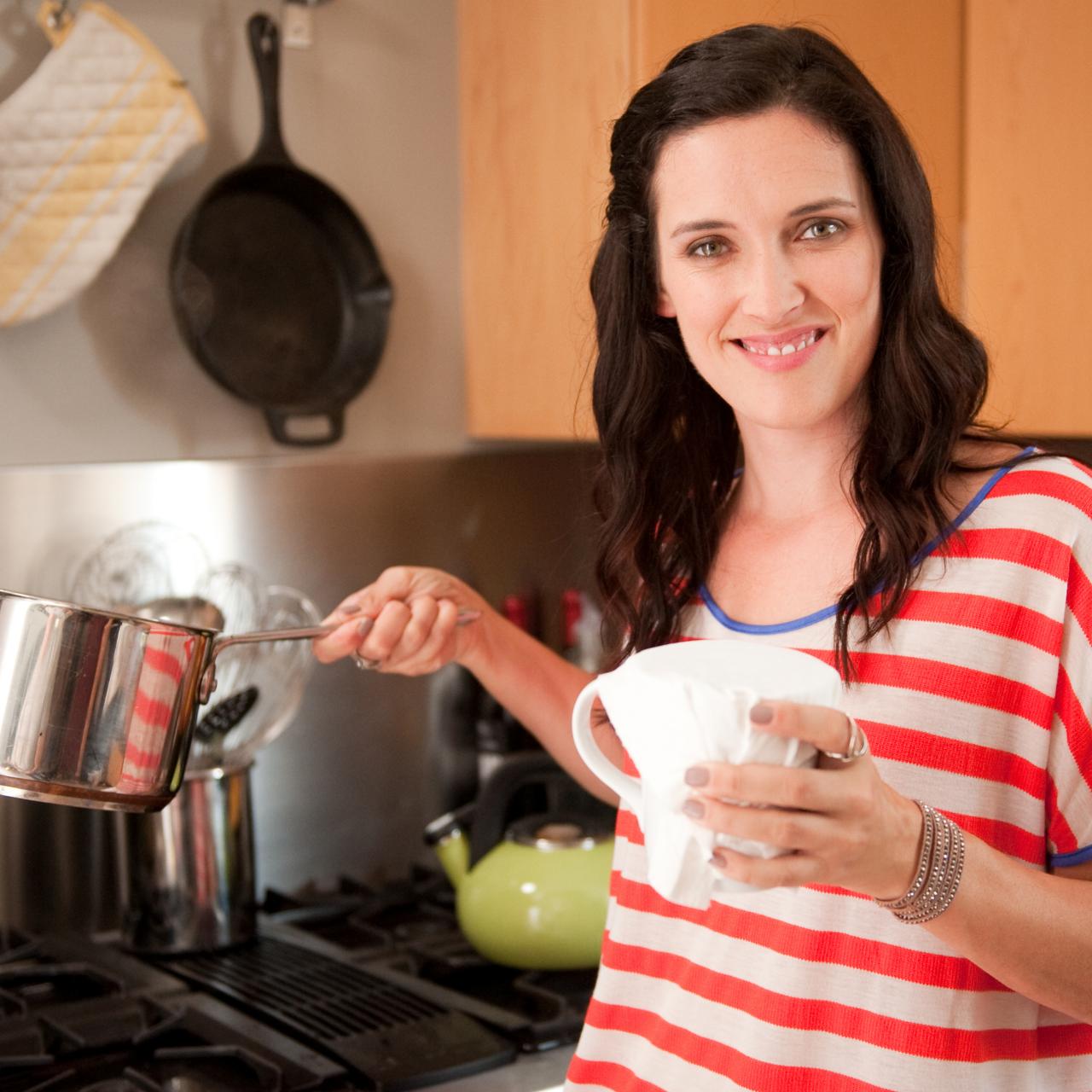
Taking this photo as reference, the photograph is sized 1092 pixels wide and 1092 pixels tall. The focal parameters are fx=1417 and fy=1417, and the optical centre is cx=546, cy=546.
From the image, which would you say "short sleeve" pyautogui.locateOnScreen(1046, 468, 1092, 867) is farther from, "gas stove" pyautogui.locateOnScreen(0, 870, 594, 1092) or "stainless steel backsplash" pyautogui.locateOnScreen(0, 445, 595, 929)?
"stainless steel backsplash" pyautogui.locateOnScreen(0, 445, 595, 929)

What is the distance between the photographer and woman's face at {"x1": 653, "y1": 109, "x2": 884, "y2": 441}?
0.97m

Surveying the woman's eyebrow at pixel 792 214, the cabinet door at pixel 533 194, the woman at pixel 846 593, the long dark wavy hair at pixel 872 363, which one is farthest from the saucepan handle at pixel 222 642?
the cabinet door at pixel 533 194

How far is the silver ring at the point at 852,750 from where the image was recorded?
667mm

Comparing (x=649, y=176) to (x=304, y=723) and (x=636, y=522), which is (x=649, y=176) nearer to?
(x=636, y=522)

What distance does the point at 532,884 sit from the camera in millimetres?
1411

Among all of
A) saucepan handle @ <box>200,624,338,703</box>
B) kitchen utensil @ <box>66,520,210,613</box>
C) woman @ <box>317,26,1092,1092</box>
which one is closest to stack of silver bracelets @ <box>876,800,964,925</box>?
woman @ <box>317,26,1092,1092</box>

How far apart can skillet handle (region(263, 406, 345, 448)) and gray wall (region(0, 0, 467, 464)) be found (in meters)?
0.02

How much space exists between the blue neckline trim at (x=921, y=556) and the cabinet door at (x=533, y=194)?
0.52 metres

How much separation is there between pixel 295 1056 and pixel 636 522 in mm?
549

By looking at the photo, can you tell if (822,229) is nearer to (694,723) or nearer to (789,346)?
(789,346)

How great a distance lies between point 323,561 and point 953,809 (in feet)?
3.23

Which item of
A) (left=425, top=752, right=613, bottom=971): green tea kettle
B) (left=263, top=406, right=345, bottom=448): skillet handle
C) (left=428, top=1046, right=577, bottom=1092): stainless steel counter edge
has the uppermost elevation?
(left=263, top=406, right=345, bottom=448): skillet handle

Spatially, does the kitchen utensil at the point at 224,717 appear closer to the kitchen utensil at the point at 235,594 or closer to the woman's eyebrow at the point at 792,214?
the kitchen utensil at the point at 235,594

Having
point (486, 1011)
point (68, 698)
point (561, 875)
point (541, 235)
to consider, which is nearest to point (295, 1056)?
point (486, 1011)
